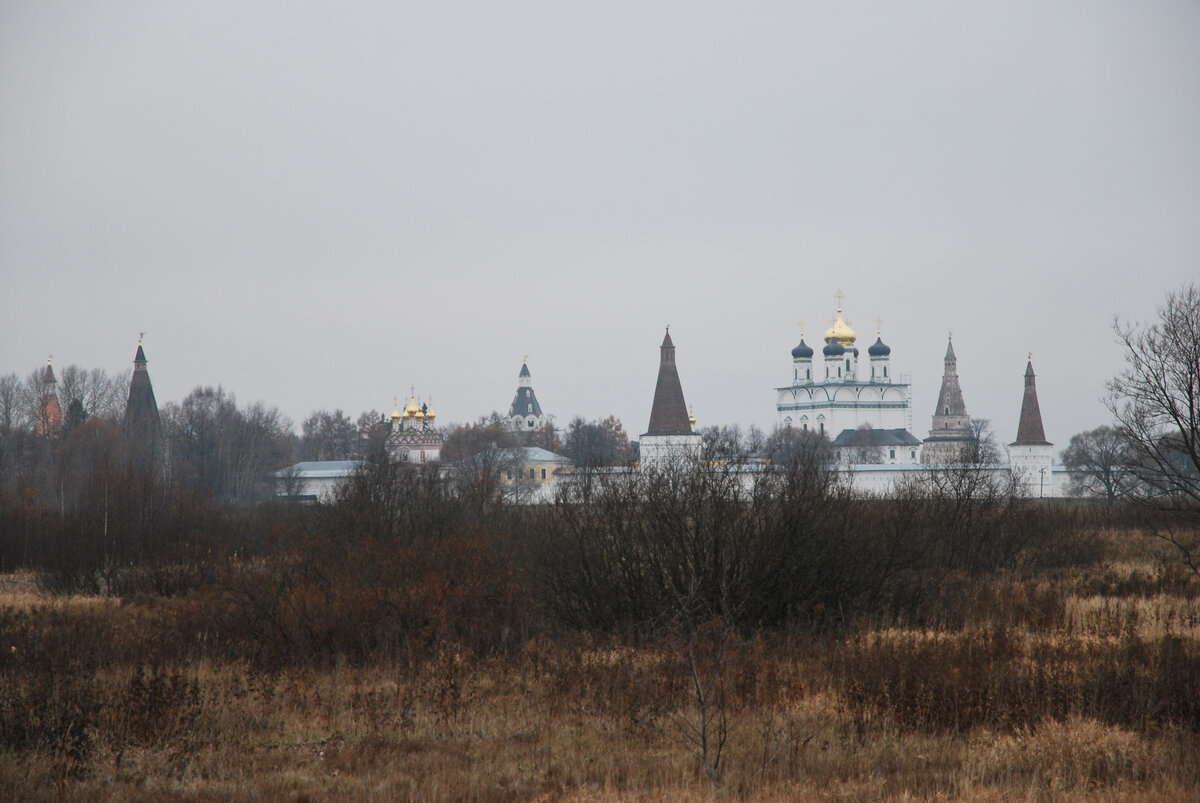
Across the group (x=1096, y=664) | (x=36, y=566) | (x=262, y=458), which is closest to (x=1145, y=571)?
(x=1096, y=664)

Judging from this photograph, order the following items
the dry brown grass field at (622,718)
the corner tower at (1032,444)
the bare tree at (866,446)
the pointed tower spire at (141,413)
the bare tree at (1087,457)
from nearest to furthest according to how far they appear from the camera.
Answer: the dry brown grass field at (622,718), the pointed tower spire at (141,413), the bare tree at (1087,457), the corner tower at (1032,444), the bare tree at (866,446)

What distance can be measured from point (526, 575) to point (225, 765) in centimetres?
556

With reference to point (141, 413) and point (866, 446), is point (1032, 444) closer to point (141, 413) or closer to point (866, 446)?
point (866, 446)

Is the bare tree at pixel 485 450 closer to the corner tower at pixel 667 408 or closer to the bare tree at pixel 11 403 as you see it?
the corner tower at pixel 667 408

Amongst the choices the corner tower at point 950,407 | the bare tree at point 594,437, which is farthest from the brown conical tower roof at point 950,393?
the bare tree at point 594,437

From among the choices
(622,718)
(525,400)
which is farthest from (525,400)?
(622,718)

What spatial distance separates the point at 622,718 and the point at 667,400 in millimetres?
60552

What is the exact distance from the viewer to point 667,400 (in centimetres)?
6844

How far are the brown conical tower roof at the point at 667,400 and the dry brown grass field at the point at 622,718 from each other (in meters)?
56.8

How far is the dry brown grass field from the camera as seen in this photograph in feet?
21.5

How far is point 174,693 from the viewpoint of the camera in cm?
810

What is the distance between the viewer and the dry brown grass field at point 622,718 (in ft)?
21.5

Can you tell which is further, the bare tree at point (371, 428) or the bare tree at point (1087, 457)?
the bare tree at point (371, 428)

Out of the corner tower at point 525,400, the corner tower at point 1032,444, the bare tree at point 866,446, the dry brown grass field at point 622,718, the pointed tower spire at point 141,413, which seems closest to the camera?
the dry brown grass field at point 622,718
